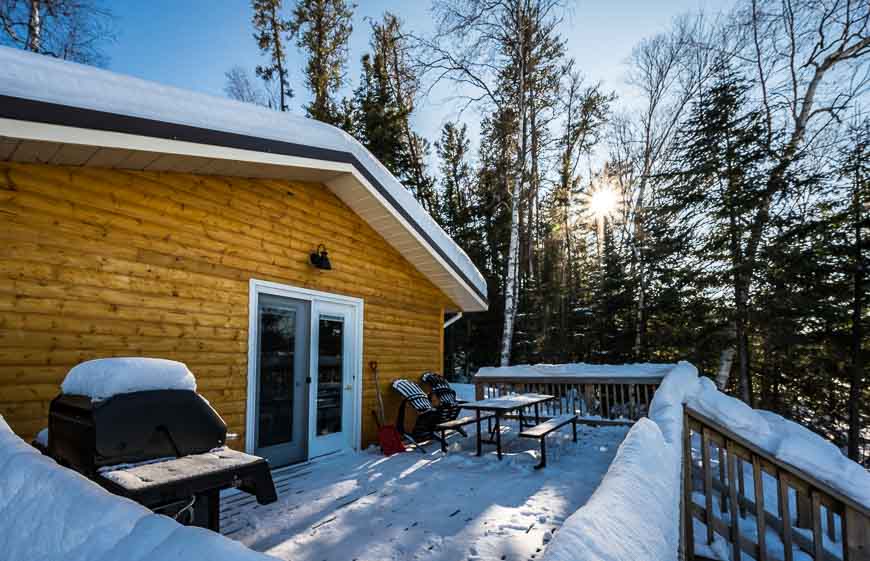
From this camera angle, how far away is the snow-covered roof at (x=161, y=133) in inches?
100.0

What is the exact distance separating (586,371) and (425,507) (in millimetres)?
4536

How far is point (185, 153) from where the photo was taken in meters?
3.36

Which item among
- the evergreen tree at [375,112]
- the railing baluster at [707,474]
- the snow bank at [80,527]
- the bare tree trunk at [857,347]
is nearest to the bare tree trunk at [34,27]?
the evergreen tree at [375,112]

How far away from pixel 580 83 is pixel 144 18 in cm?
1098

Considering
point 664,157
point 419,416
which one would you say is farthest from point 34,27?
point 664,157

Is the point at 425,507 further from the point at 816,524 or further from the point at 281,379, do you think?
the point at 816,524

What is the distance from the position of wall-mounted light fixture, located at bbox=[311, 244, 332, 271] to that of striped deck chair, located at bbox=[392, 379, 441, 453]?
2.07 metres

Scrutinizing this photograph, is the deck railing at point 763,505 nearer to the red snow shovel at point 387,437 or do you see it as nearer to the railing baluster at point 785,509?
the railing baluster at point 785,509

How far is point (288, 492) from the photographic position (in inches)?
152

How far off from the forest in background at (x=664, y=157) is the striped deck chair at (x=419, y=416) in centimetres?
441

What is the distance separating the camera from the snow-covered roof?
2539 millimetres

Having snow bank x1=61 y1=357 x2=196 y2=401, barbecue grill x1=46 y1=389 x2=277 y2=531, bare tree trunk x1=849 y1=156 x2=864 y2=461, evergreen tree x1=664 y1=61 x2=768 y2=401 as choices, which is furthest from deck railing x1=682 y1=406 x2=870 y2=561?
evergreen tree x1=664 y1=61 x2=768 y2=401

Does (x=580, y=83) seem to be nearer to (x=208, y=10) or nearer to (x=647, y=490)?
(x=208, y=10)

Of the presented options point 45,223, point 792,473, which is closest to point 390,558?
point 792,473
